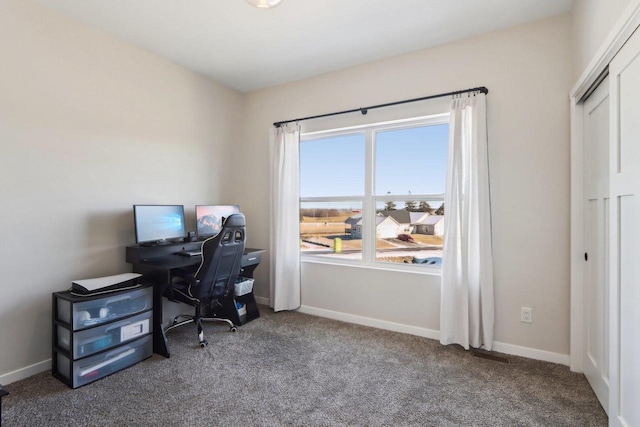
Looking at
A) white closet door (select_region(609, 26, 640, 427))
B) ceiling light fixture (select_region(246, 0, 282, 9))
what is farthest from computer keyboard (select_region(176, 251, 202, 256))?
white closet door (select_region(609, 26, 640, 427))

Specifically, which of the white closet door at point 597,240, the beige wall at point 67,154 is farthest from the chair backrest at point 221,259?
the white closet door at point 597,240

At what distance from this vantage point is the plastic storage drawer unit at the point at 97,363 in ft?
6.65

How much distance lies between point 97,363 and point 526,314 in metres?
3.21

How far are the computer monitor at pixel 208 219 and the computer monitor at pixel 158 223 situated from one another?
174 mm

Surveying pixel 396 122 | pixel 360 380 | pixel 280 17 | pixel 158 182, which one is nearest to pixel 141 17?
pixel 280 17

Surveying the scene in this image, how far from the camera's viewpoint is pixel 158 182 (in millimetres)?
2994

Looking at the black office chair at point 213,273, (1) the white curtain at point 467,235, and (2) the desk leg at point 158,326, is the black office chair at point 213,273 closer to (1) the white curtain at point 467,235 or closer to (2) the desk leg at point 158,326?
(2) the desk leg at point 158,326

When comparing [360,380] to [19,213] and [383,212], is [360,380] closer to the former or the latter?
[383,212]

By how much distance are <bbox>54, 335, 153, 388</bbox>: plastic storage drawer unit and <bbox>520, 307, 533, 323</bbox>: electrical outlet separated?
9.85 feet

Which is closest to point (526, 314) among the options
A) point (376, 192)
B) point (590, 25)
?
point (376, 192)

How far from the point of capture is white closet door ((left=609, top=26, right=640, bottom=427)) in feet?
4.33

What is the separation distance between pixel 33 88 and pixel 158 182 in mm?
1103

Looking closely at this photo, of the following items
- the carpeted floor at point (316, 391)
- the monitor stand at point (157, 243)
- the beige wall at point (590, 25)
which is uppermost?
the beige wall at point (590, 25)

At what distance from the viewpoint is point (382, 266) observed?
311 centimetres
